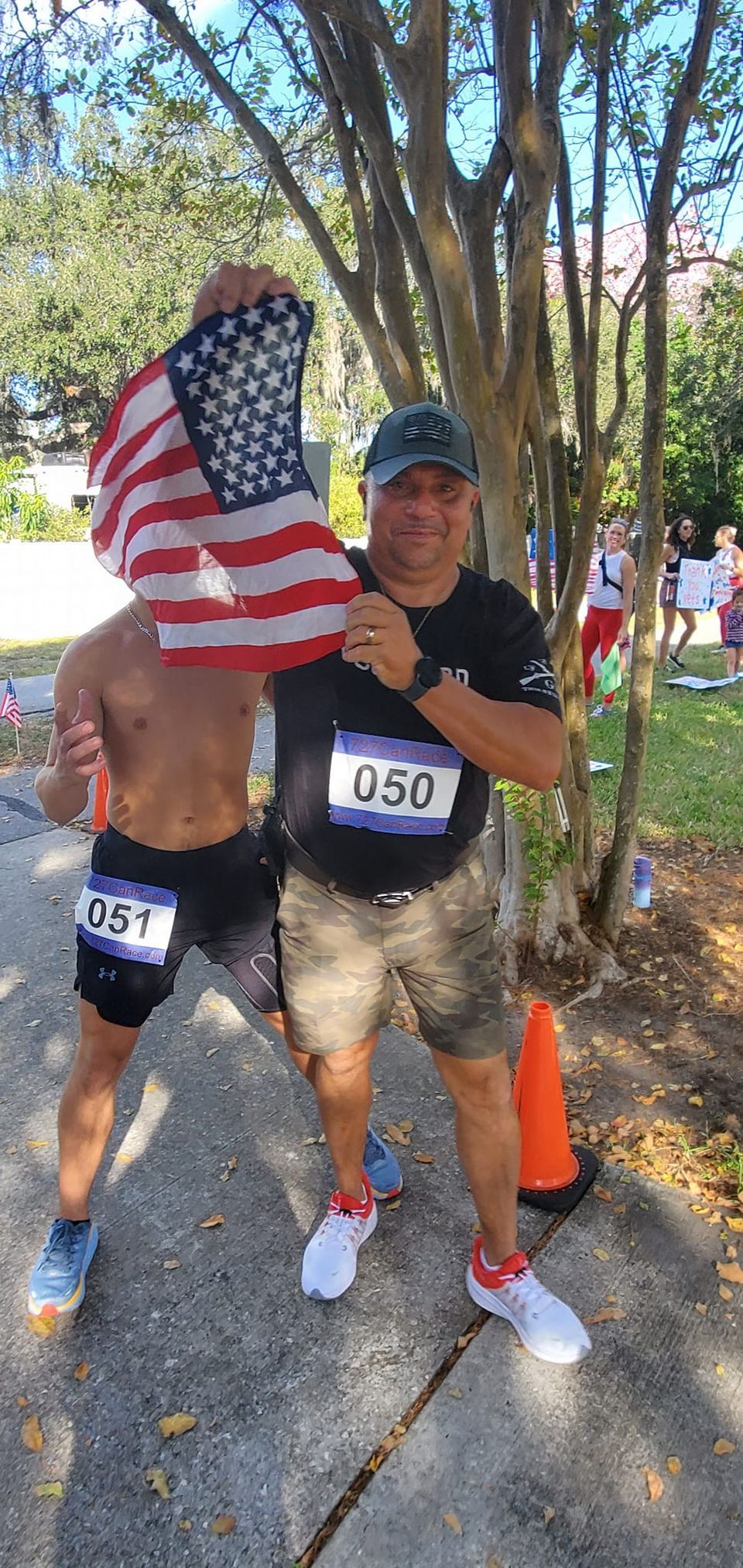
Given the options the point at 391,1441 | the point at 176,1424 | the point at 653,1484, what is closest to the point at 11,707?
the point at 176,1424

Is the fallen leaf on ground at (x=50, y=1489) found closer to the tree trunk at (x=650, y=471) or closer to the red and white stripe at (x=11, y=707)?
the tree trunk at (x=650, y=471)

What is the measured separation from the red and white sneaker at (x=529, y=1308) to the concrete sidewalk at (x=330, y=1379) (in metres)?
0.04

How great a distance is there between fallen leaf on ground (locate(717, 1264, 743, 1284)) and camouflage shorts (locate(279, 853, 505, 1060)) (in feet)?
2.93

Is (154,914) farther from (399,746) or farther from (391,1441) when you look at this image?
(391,1441)

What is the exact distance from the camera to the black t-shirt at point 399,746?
6.59 ft

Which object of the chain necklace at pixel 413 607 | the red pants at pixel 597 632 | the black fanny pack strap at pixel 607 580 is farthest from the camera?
the black fanny pack strap at pixel 607 580

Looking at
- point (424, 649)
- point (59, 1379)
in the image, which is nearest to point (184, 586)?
point (424, 649)

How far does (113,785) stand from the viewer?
7.39 feet

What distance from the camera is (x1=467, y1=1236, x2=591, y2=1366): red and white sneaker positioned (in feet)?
6.88

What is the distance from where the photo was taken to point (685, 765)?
23.3ft

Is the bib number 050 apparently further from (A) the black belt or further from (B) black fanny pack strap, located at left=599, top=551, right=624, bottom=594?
(B) black fanny pack strap, located at left=599, top=551, right=624, bottom=594

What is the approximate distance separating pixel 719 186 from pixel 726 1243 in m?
4.04

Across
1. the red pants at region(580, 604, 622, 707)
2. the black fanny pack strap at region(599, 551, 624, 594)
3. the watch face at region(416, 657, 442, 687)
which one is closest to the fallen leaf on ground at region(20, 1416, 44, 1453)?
the watch face at region(416, 657, 442, 687)

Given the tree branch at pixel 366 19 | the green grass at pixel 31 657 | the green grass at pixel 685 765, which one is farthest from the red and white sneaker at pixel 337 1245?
the green grass at pixel 31 657
